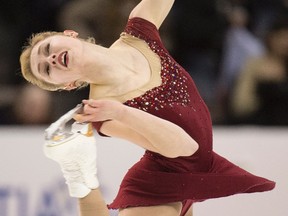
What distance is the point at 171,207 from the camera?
3.16 m

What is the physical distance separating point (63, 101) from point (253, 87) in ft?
3.97

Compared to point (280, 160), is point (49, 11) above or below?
above

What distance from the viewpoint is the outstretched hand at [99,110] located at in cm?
279

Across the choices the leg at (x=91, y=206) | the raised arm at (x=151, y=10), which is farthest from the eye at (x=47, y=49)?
the leg at (x=91, y=206)

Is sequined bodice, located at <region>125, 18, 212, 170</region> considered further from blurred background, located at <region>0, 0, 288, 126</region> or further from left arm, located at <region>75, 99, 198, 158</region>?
blurred background, located at <region>0, 0, 288, 126</region>

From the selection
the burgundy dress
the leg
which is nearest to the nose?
the burgundy dress

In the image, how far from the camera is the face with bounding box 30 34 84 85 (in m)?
3.02

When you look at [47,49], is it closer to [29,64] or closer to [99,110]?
[29,64]

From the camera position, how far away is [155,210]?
3.13 m

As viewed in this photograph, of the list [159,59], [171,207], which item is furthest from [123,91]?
[171,207]

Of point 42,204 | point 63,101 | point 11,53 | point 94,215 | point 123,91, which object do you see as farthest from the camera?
point 11,53

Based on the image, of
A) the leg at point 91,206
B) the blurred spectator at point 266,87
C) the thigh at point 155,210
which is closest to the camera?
the thigh at point 155,210

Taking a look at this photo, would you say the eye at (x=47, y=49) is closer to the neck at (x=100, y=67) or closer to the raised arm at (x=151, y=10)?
the neck at (x=100, y=67)

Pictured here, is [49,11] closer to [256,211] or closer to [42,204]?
[42,204]
